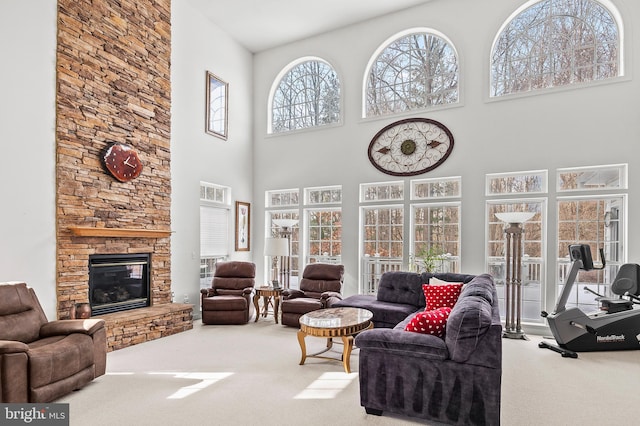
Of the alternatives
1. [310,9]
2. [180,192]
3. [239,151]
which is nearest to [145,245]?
[180,192]

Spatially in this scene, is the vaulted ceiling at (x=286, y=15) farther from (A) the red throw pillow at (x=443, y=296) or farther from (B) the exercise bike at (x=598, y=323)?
(B) the exercise bike at (x=598, y=323)

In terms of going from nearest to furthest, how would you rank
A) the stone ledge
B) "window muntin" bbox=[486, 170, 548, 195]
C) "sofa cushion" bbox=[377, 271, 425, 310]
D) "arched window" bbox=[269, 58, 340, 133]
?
the stone ledge < "sofa cushion" bbox=[377, 271, 425, 310] < "window muntin" bbox=[486, 170, 548, 195] < "arched window" bbox=[269, 58, 340, 133]

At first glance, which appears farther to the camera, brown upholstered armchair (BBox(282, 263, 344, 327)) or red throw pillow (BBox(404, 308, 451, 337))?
brown upholstered armchair (BBox(282, 263, 344, 327))

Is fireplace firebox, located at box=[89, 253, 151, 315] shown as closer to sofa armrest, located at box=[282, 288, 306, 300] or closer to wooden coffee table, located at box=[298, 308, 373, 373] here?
sofa armrest, located at box=[282, 288, 306, 300]

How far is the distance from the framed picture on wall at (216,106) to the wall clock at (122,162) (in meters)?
1.67

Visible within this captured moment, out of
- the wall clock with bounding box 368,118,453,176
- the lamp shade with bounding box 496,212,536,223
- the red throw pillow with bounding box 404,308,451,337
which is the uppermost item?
the wall clock with bounding box 368,118,453,176

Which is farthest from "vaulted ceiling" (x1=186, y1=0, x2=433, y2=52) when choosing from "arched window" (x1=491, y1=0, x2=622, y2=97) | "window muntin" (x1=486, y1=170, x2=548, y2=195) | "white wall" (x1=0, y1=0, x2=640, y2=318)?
"window muntin" (x1=486, y1=170, x2=548, y2=195)

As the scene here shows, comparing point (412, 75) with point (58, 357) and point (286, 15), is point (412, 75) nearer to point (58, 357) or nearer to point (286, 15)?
point (286, 15)

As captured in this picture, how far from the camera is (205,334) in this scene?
5.38 m

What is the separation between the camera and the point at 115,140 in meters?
5.13

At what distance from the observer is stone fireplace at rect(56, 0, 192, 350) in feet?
14.9

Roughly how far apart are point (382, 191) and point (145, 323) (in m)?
4.18

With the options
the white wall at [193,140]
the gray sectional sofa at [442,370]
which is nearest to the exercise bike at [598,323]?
the gray sectional sofa at [442,370]

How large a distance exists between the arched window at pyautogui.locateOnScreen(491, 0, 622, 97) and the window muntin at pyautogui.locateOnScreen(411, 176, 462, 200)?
149 centimetres
